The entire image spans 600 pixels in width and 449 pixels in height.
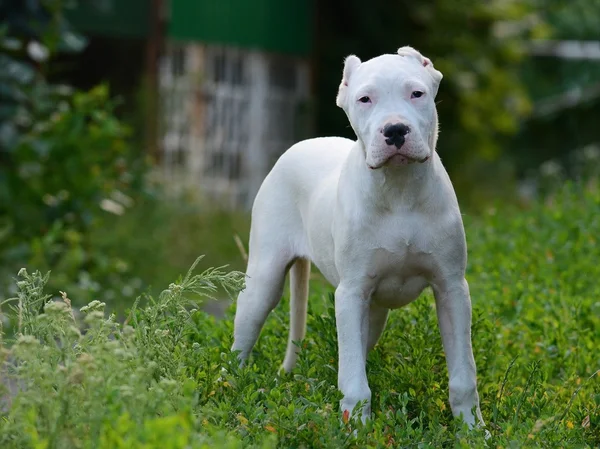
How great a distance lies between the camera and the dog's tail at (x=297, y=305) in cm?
513

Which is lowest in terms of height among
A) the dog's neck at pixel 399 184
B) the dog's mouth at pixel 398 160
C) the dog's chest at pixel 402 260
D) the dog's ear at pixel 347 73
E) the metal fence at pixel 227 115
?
the metal fence at pixel 227 115

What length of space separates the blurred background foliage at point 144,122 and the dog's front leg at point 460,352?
5.99 feet

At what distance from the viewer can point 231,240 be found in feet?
37.2

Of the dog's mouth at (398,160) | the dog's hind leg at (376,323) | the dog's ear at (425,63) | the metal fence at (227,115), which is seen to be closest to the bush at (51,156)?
the dog's hind leg at (376,323)

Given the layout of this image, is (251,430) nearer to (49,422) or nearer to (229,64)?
(49,422)

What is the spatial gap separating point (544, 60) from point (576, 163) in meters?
2.70

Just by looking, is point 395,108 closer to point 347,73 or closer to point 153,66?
point 347,73

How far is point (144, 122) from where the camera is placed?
12477mm

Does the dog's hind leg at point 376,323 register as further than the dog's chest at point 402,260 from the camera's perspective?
Yes

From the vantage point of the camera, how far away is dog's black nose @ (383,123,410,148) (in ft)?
12.8

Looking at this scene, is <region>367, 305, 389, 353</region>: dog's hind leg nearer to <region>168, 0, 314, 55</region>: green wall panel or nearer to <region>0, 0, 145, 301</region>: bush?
<region>0, 0, 145, 301</region>: bush

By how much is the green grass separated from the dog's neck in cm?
66

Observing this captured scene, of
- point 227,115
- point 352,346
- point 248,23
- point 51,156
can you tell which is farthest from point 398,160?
point 227,115

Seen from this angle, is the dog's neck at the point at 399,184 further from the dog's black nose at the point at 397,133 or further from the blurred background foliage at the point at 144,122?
the blurred background foliage at the point at 144,122
